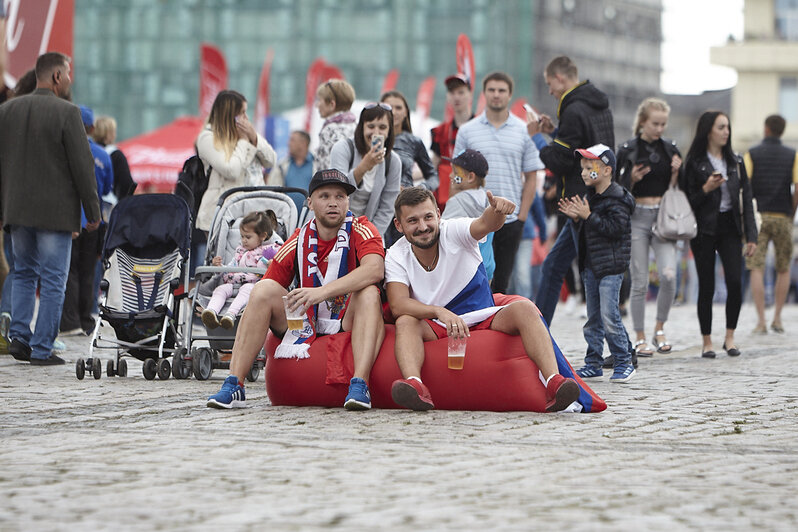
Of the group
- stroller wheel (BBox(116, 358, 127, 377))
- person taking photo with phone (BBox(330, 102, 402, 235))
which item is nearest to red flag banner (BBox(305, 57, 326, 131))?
person taking photo with phone (BBox(330, 102, 402, 235))

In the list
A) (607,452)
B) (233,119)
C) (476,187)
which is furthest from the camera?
(233,119)

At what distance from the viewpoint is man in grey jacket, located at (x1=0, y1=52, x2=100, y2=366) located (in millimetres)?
9961

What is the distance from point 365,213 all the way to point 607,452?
4.34 meters

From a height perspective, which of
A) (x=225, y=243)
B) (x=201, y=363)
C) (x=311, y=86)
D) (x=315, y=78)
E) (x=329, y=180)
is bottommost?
(x=201, y=363)

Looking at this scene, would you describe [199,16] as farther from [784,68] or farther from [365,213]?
[365,213]

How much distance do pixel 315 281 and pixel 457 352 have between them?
3.01 feet

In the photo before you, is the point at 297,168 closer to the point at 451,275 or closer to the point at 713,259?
the point at 713,259

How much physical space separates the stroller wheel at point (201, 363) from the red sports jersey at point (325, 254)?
176 cm

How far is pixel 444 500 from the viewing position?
4.40 meters

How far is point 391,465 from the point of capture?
5.12 meters

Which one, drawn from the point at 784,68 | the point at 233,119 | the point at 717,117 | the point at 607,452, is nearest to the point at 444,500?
the point at 607,452

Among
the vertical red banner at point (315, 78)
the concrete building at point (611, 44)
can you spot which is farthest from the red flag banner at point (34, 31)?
the concrete building at point (611, 44)

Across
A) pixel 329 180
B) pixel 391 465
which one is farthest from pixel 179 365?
→ pixel 391 465

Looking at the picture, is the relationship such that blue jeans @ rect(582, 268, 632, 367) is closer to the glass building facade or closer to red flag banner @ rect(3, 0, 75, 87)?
red flag banner @ rect(3, 0, 75, 87)
